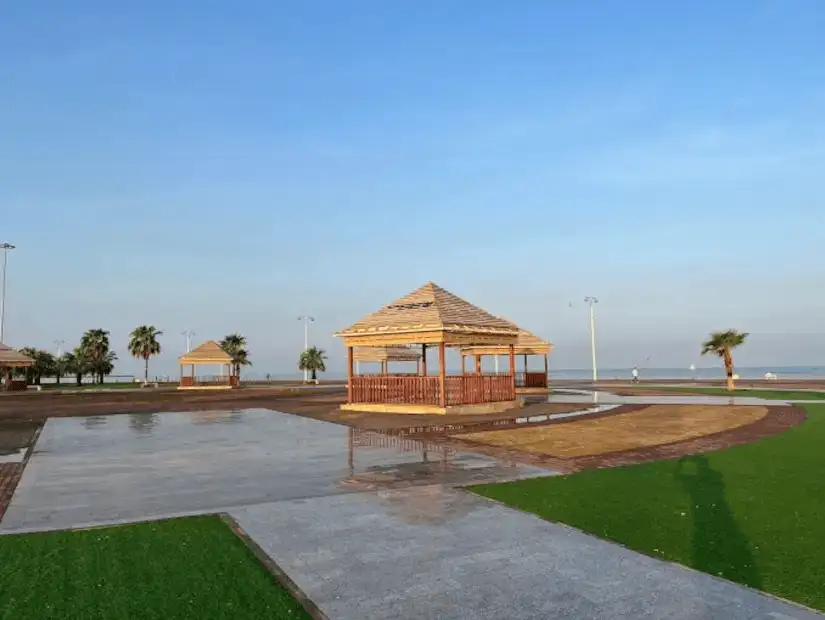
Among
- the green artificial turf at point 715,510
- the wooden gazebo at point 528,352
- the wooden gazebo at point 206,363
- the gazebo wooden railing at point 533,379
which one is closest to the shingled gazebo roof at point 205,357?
the wooden gazebo at point 206,363

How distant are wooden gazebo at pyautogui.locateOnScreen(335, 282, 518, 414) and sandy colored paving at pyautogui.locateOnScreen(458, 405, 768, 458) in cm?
485

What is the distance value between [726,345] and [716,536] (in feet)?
104

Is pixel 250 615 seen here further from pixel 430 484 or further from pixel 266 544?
pixel 430 484

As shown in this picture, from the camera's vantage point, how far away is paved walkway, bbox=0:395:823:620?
13.7 feet

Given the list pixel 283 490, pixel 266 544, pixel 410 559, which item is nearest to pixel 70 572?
pixel 266 544

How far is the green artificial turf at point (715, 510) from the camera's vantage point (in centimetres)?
485

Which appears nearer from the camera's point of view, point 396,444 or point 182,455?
point 182,455

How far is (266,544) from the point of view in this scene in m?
5.56

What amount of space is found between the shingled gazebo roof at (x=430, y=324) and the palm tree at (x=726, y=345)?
664 inches

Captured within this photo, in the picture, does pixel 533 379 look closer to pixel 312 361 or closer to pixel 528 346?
pixel 528 346

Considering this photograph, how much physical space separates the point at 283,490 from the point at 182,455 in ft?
14.1

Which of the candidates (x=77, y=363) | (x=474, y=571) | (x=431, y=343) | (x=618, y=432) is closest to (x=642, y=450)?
(x=618, y=432)

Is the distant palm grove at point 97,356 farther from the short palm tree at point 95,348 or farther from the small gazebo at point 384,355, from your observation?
the small gazebo at point 384,355

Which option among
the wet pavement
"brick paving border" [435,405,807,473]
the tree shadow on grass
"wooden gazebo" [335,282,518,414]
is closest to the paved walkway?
the wet pavement
